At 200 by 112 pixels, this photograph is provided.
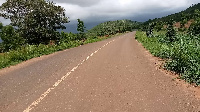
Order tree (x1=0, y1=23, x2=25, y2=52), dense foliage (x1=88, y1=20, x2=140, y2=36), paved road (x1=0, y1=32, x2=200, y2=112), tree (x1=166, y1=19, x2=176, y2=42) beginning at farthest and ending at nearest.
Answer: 1. dense foliage (x1=88, y1=20, x2=140, y2=36)
2. tree (x1=0, y1=23, x2=25, y2=52)
3. tree (x1=166, y1=19, x2=176, y2=42)
4. paved road (x1=0, y1=32, x2=200, y2=112)

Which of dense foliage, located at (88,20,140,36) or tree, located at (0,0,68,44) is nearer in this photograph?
tree, located at (0,0,68,44)

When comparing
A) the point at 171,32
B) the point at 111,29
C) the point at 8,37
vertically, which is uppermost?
the point at 8,37

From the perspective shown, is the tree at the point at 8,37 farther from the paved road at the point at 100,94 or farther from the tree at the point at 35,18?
the paved road at the point at 100,94

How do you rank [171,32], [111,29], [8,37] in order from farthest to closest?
[111,29] → [8,37] → [171,32]

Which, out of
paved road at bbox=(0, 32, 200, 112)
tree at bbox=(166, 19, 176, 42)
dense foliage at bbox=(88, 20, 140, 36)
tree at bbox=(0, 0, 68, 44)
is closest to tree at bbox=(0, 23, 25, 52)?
tree at bbox=(0, 0, 68, 44)

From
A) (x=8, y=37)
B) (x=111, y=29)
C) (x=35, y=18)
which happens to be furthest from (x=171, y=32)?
(x=111, y=29)

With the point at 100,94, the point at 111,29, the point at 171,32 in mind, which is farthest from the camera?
the point at 111,29

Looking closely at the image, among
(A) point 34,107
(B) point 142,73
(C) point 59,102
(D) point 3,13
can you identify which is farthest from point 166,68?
(D) point 3,13

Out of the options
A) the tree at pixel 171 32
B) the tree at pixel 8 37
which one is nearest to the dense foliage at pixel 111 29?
the tree at pixel 8 37

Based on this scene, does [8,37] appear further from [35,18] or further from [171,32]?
[171,32]

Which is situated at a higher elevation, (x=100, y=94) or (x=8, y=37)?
(x=8, y=37)

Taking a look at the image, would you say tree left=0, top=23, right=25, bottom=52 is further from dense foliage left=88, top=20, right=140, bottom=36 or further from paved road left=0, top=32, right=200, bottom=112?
dense foliage left=88, top=20, right=140, bottom=36

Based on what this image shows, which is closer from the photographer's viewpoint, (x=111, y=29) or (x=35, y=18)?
(x=35, y=18)

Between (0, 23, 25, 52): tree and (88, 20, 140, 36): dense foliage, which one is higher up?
(0, 23, 25, 52): tree
